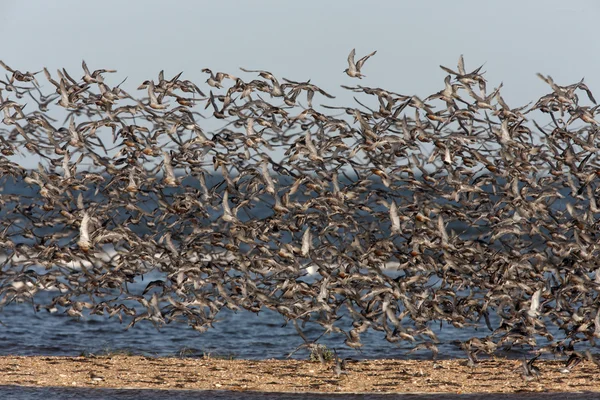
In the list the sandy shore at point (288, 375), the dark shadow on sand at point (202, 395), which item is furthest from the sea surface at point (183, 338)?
the dark shadow on sand at point (202, 395)

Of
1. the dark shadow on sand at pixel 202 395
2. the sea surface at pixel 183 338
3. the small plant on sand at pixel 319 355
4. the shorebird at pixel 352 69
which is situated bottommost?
the dark shadow on sand at pixel 202 395

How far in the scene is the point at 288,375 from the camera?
56.7 feet

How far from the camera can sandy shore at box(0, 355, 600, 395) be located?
1600 cm

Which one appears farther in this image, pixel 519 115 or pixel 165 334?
pixel 165 334

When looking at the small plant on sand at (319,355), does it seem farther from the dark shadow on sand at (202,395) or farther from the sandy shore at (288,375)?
the dark shadow on sand at (202,395)

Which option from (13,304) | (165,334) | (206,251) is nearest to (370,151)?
(206,251)

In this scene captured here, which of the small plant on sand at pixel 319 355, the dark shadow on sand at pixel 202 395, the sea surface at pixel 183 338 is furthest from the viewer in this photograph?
the sea surface at pixel 183 338

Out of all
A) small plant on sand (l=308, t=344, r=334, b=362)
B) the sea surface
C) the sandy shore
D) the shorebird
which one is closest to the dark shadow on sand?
the sandy shore

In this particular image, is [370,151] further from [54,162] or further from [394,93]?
[54,162]

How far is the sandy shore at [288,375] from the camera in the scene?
52.5ft

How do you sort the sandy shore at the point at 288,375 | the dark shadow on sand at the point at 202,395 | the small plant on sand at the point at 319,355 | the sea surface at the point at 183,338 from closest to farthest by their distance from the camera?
the dark shadow on sand at the point at 202,395, the sandy shore at the point at 288,375, the small plant on sand at the point at 319,355, the sea surface at the point at 183,338

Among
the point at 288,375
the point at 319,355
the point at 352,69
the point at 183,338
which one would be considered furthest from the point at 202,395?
the point at 183,338

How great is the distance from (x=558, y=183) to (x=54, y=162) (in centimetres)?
1023

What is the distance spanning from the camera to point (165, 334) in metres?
25.7
